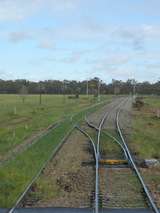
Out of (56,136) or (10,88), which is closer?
(56,136)

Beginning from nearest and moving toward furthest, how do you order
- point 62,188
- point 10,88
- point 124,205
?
1. point 124,205
2. point 62,188
3. point 10,88

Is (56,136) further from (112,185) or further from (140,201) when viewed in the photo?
(140,201)

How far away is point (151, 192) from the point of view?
37.0 ft

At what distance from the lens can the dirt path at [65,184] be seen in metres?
10.3

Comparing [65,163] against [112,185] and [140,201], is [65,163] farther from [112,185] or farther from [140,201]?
[140,201]

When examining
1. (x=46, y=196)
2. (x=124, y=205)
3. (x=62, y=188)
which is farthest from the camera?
(x=62, y=188)

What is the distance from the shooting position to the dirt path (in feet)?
33.8

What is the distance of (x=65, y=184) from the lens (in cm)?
1227

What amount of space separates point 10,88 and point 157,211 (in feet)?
564

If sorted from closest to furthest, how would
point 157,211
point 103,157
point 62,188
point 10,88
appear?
point 157,211
point 62,188
point 103,157
point 10,88

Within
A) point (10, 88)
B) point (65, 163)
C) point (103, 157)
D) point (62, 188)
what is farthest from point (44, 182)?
point (10, 88)

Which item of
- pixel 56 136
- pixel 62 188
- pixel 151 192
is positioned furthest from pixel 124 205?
pixel 56 136

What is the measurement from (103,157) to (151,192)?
250 inches

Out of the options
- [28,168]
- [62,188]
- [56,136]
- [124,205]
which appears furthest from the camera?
[56,136]
